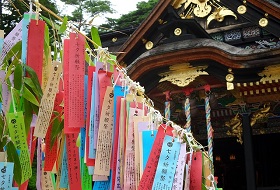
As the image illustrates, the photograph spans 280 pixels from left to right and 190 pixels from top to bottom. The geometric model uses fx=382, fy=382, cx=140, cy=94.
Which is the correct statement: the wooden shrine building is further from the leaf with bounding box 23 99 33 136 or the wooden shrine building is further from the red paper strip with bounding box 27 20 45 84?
the leaf with bounding box 23 99 33 136

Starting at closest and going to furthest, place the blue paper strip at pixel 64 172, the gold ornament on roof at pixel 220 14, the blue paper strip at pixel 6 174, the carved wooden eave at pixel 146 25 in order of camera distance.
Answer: the blue paper strip at pixel 6 174 → the blue paper strip at pixel 64 172 → the carved wooden eave at pixel 146 25 → the gold ornament on roof at pixel 220 14

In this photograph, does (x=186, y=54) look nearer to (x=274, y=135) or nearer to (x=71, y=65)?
(x=274, y=135)

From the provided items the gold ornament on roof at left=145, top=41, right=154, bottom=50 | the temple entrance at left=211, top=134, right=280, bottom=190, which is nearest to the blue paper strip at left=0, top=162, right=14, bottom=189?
the gold ornament on roof at left=145, top=41, right=154, bottom=50

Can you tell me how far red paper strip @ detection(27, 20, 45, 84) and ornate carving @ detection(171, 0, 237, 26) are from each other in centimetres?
837

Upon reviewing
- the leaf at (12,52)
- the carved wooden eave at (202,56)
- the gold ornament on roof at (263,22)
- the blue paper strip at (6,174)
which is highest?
the gold ornament on roof at (263,22)

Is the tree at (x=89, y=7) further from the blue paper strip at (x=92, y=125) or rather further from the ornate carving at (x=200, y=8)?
the blue paper strip at (x=92, y=125)

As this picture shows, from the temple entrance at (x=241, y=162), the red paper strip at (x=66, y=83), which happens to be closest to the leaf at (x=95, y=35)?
the red paper strip at (x=66, y=83)

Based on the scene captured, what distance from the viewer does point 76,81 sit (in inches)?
78.5

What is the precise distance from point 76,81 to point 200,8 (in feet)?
28.5

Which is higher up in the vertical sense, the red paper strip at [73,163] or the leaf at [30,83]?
the leaf at [30,83]

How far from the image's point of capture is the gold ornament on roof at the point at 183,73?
8820 mm

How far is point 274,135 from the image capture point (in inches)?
432

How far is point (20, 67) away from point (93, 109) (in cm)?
41

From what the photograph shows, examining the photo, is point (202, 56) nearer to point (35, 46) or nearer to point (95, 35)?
point (95, 35)
